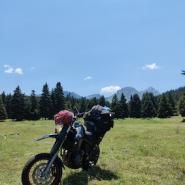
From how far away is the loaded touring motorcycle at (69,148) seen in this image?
904cm

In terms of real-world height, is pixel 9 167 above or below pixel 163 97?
below

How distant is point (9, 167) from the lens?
13.6 metres

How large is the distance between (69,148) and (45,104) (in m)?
98.2

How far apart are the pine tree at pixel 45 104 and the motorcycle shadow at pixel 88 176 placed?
96158 millimetres

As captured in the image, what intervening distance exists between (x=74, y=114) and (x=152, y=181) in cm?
278

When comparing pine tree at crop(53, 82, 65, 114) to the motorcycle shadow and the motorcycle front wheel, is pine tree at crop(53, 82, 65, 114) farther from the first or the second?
the motorcycle front wheel

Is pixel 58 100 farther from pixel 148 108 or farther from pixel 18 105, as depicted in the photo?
pixel 148 108

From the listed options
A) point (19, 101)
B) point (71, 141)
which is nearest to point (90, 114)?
point (71, 141)

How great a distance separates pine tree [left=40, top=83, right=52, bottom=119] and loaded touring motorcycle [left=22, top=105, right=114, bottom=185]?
96.2 meters

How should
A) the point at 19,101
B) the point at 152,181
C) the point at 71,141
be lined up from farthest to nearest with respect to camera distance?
the point at 19,101, the point at 152,181, the point at 71,141

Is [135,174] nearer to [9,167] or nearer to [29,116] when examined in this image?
[9,167]

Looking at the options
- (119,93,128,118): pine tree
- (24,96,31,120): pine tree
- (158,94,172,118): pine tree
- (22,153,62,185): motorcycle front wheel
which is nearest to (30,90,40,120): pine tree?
(24,96,31,120): pine tree

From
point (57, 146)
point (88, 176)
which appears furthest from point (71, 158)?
point (88, 176)

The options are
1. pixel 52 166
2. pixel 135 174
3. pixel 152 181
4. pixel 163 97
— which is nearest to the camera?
pixel 52 166
